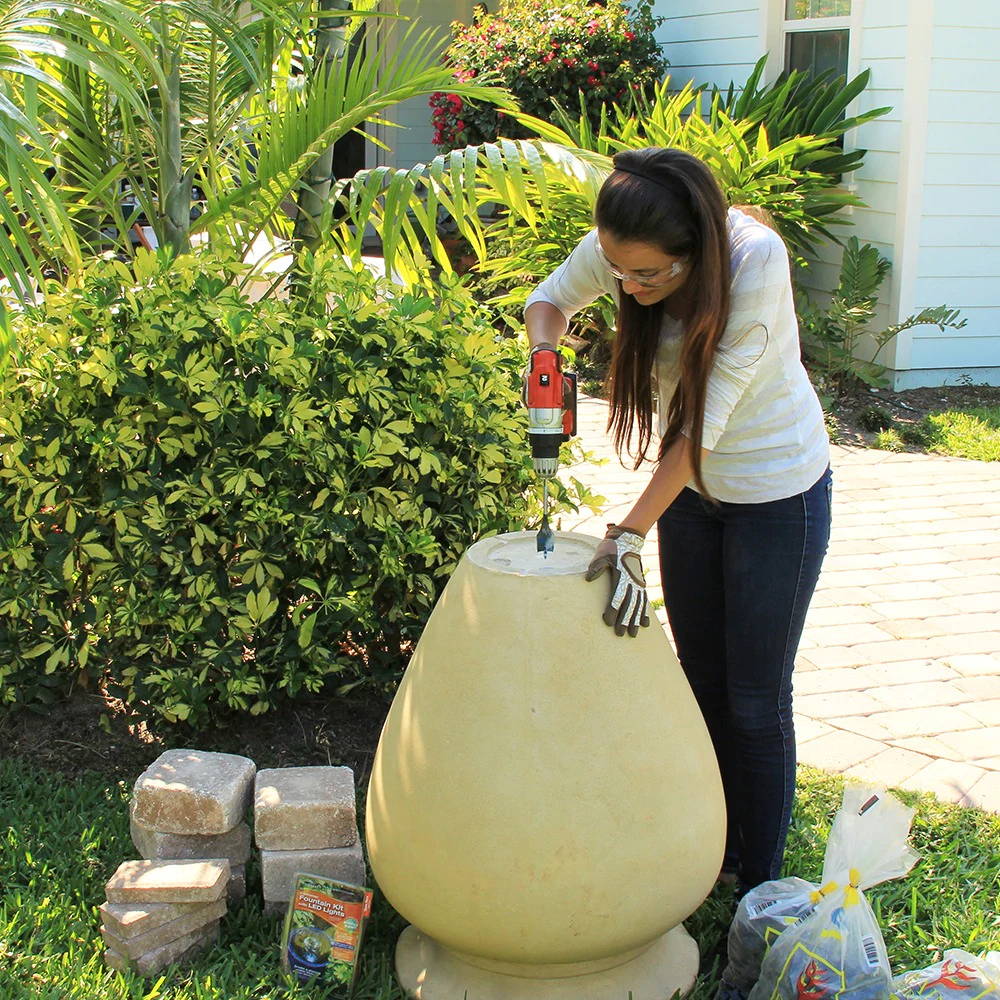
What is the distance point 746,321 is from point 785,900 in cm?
126

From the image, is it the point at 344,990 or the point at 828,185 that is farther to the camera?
the point at 828,185

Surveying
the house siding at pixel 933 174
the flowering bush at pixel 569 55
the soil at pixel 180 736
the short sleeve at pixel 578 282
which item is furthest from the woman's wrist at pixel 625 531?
the flowering bush at pixel 569 55

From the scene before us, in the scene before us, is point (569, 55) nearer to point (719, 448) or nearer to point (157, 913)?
point (719, 448)

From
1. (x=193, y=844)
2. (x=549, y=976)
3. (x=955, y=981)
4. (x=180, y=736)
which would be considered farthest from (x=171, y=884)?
(x=955, y=981)

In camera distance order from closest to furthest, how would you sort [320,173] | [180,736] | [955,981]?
1. [955,981]
2. [180,736]
3. [320,173]

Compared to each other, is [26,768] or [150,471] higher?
[150,471]

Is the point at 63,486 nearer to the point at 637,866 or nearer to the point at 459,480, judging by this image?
the point at 459,480

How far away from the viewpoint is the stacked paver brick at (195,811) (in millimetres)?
3094

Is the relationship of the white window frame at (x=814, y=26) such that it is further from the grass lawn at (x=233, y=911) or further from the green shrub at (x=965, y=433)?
the grass lawn at (x=233, y=911)

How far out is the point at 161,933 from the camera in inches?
114

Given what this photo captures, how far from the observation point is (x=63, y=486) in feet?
11.9

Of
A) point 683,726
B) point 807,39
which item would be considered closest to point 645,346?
point 683,726

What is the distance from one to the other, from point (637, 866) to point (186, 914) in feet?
3.65

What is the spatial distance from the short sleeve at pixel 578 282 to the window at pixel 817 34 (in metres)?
6.69
